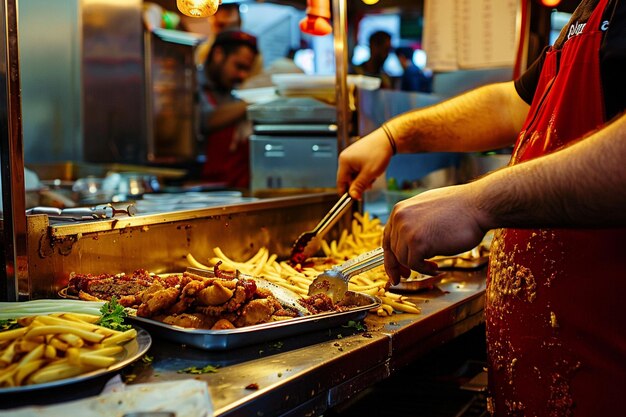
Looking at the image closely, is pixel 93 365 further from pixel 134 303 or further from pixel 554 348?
pixel 554 348

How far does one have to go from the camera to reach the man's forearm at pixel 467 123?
8.70 ft

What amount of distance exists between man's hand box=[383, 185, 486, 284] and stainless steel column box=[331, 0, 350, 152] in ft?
6.39

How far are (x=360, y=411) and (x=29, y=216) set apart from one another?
1.54 meters

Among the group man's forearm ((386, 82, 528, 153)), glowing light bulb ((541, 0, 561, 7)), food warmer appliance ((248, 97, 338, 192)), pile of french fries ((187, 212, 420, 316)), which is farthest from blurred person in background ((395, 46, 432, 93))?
man's forearm ((386, 82, 528, 153))

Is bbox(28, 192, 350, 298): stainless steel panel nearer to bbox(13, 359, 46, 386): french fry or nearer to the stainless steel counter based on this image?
the stainless steel counter

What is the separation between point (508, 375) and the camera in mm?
2098

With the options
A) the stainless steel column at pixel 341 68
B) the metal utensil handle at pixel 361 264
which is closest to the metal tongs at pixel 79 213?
the metal utensil handle at pixel 361 264

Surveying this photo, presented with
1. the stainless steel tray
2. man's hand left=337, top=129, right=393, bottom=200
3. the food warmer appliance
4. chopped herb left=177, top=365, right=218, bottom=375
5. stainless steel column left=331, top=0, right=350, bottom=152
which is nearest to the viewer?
chopped herb left=177, top=365, right=218, bottom=375

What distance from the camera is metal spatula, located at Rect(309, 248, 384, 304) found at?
229 centimetres

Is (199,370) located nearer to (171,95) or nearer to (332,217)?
(332,217)

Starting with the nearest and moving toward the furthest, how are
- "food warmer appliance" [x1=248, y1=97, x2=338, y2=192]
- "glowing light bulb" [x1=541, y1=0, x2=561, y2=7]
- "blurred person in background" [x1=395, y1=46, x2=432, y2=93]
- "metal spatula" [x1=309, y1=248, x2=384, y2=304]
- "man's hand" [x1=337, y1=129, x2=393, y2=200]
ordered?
1. "metal spatula" [x1=309, y1=248, x2=384, y2=304]
2. "man's hand" [x1=337, y1=129, x2=393, y2=200]
3. "food warmer appliance" [x1=248, y1=97, x2=338, y2=192]
4. "glowing light bulb" [x1=541, y1=0, x2=561, y2=7]
5. "blurred person in background" [x1=395, y1=46, x2=432, y2=93]

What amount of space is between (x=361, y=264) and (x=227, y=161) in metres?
4.98

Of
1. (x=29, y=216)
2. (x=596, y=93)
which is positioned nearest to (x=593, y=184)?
(x=596, y=93)

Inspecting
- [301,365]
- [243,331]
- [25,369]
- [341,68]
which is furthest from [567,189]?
[341,68]
